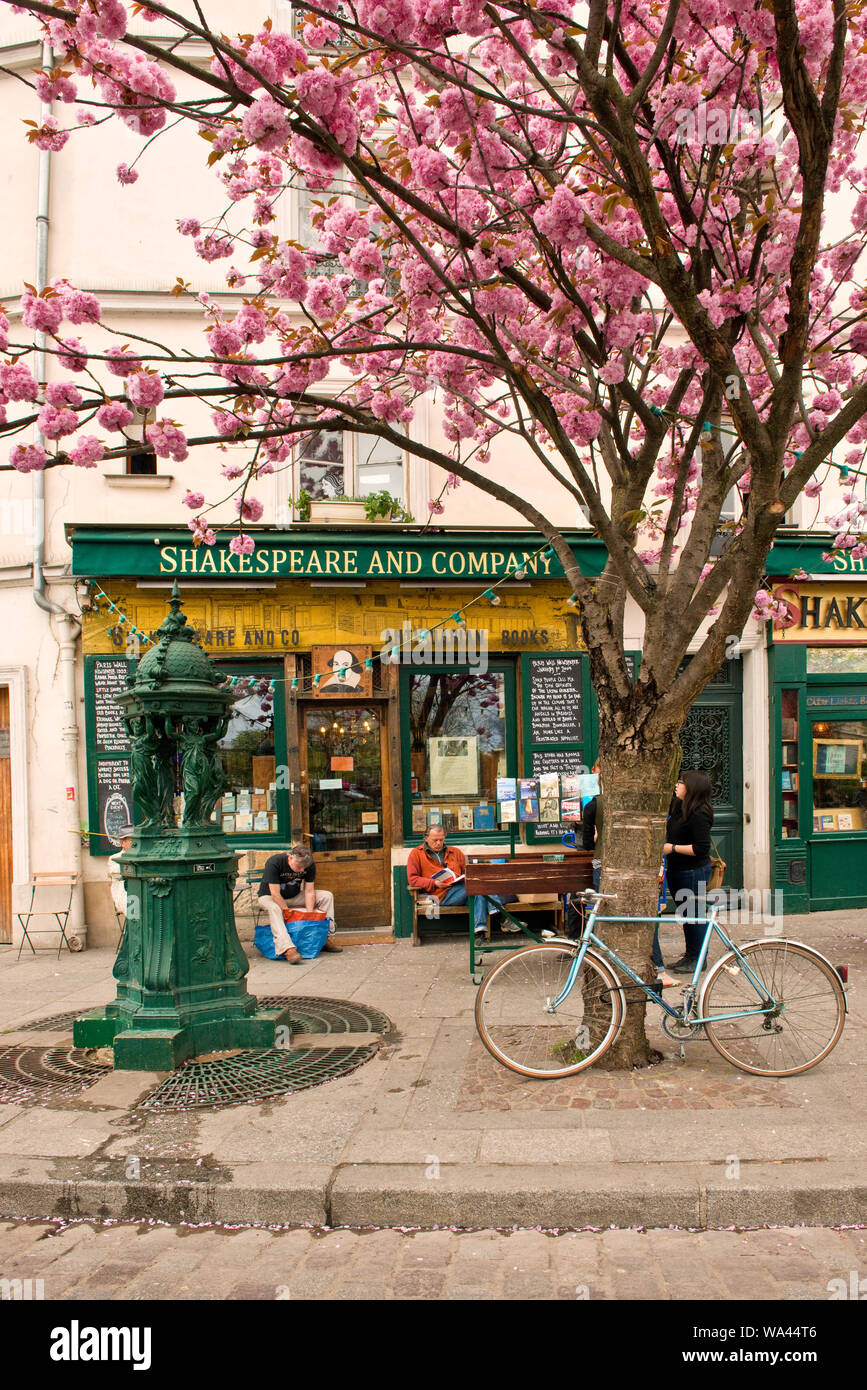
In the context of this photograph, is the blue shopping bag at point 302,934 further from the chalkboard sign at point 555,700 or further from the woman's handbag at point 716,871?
the woman's handbag at point 716,871

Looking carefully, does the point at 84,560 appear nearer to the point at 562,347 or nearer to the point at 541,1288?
the point at 562,347

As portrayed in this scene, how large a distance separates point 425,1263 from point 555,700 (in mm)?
7413

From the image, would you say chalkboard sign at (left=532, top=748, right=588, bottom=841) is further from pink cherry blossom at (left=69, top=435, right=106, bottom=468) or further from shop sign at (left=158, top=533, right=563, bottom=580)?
pink cherry blossom at (left=69, top=435, right=106, bottom=468)

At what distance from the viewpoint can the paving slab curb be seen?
4.06 metres

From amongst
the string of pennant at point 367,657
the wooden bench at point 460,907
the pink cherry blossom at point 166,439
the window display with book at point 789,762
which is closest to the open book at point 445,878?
the wooden bench at point 460,907

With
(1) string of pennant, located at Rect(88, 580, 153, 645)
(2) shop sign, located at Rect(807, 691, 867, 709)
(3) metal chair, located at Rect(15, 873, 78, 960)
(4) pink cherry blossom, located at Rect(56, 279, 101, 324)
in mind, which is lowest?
(3) metal chair, located at Rect(15, 873, 78, 960)

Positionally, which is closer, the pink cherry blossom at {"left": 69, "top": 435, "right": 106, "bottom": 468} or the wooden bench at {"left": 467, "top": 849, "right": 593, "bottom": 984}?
the pink cherry blossom at {"left": 69, "top": 435, "right": 106, "bottom": 468}

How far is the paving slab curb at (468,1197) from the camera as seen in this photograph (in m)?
4.06

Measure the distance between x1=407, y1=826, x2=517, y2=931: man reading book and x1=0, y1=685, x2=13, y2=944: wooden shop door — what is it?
4.25 meters

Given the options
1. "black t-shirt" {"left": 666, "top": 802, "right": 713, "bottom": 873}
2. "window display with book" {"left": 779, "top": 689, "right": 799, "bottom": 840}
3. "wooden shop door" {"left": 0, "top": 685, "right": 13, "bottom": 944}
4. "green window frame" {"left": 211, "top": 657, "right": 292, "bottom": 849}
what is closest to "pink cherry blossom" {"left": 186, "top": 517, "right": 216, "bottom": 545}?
"green window frame" {"left": 211, "top": 657, "right": 292, "bottom": 849}

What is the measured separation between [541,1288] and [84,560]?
8229 mm

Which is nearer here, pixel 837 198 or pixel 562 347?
pixel 562 347
